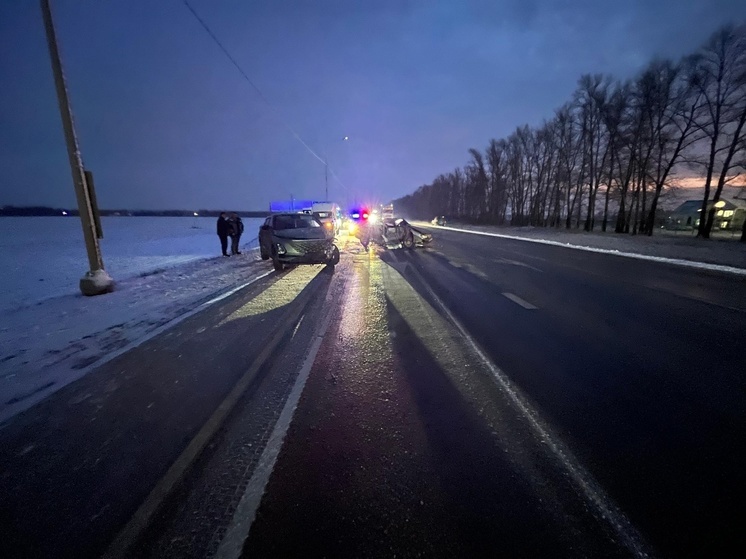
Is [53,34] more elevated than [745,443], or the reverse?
[53,34]

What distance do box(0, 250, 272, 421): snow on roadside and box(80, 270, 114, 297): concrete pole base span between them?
195 millimetres

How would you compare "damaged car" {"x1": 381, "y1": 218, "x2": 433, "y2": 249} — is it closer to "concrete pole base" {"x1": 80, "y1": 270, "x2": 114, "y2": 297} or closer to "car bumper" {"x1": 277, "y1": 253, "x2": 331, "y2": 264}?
"car bumper" {"x1": 277, "y1": 253, "x2": 331, "y2": 264}

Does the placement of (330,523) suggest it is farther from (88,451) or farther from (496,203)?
(496,203)

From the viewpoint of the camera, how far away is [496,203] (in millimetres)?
73500

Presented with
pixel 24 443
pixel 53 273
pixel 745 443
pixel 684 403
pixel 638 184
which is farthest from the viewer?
pixel 638 184

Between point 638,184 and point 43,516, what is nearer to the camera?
point 43,516

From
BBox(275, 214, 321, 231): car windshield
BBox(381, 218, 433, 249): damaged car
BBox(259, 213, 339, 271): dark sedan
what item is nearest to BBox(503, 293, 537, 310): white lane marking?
BBox(259, 213, 339, 271): dark sedan

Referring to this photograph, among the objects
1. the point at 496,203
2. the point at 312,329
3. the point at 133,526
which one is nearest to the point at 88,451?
the point at 133,526

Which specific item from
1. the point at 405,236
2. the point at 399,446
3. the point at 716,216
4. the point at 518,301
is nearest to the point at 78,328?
the point at 399,446

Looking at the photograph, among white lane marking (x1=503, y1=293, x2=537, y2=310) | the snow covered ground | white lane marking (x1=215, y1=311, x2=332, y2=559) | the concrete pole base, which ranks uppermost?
the concrete pole base

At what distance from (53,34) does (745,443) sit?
39.8ft

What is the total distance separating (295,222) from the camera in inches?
495

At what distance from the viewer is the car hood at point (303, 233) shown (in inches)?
446

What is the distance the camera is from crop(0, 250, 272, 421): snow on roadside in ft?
12.6
